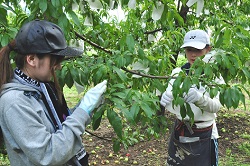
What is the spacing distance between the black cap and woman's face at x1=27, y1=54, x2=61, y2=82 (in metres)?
0.03

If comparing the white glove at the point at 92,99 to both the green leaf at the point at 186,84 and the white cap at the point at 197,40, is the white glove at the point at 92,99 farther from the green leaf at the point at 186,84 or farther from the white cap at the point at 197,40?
the white cap at the point at 197,40

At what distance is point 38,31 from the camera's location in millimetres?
1209

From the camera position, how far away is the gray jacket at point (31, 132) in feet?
3.66

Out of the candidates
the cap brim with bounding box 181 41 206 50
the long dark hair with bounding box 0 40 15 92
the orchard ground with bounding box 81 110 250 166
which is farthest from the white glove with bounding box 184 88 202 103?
the orchard ground with bounding box 81 110 250 166

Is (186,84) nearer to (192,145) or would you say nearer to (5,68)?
(5,68)

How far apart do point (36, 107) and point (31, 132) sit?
108mm

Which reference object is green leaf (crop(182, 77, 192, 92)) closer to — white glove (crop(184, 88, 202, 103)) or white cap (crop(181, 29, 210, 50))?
white glove (crop(184, 88, 202, 103))

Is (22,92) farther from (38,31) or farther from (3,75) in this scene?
(38,31)

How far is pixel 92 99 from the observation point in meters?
1.34

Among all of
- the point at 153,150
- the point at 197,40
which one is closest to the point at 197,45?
the point at 197,40

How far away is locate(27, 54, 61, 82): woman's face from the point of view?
1.22 m

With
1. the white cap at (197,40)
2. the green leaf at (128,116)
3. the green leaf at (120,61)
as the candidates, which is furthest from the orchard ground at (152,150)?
the green leaf at (128,116)

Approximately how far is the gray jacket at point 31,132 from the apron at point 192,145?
124 centimetres

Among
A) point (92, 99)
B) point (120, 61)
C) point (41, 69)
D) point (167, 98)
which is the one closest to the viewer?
point (41, 69)
